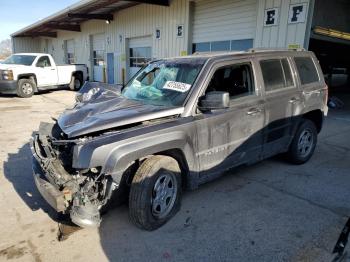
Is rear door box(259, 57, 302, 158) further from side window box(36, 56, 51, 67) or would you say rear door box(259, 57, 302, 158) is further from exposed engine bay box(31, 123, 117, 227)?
side window box(36, 56, 51, 67)

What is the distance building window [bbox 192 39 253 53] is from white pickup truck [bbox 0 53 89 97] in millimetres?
7257

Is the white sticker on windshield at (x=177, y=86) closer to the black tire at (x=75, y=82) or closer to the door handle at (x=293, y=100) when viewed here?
the door handle at (x=293, y=100)

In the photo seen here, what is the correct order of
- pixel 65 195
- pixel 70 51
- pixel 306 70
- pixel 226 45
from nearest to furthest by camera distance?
1. pixel 65 195
2. pixel 306 70
3. pixel 226 45
4. pixel 70 51

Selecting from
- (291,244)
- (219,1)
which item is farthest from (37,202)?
(219,1)

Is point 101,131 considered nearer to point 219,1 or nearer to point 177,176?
point 177,176

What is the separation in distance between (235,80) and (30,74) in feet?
41.5

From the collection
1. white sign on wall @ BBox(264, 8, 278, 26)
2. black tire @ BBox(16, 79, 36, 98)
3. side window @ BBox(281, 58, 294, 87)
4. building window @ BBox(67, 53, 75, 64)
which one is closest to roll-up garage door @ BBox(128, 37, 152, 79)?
black tire @ BBox(16, 79, 36, 98)

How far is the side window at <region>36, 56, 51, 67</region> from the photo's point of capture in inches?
568

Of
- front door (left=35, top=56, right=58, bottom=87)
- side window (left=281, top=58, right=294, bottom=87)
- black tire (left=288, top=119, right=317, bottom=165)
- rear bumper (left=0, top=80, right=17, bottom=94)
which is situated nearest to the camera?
side window (left=281, top=58, right=294, bottom=87)

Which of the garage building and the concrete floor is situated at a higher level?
the garage building

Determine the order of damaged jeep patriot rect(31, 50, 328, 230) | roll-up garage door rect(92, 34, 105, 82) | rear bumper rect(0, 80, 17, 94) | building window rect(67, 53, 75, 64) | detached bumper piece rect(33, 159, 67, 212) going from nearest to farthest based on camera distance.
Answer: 1. detached bumper piece rect(33, 159, 67, 212)
2. damaged jeep patriot rect(31, 50, 328, 230)
3. rear bumper rect(0, 80, 17, 94)
4. roll-up garage door rect(92, 34, 105, 82)
5. building window rect(67, 53, 75, 64)

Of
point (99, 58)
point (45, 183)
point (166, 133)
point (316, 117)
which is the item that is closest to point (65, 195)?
point (45, 183)

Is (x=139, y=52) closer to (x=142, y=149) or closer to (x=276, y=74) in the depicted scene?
(x=276, y=74)

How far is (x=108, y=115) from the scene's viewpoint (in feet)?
10.8
